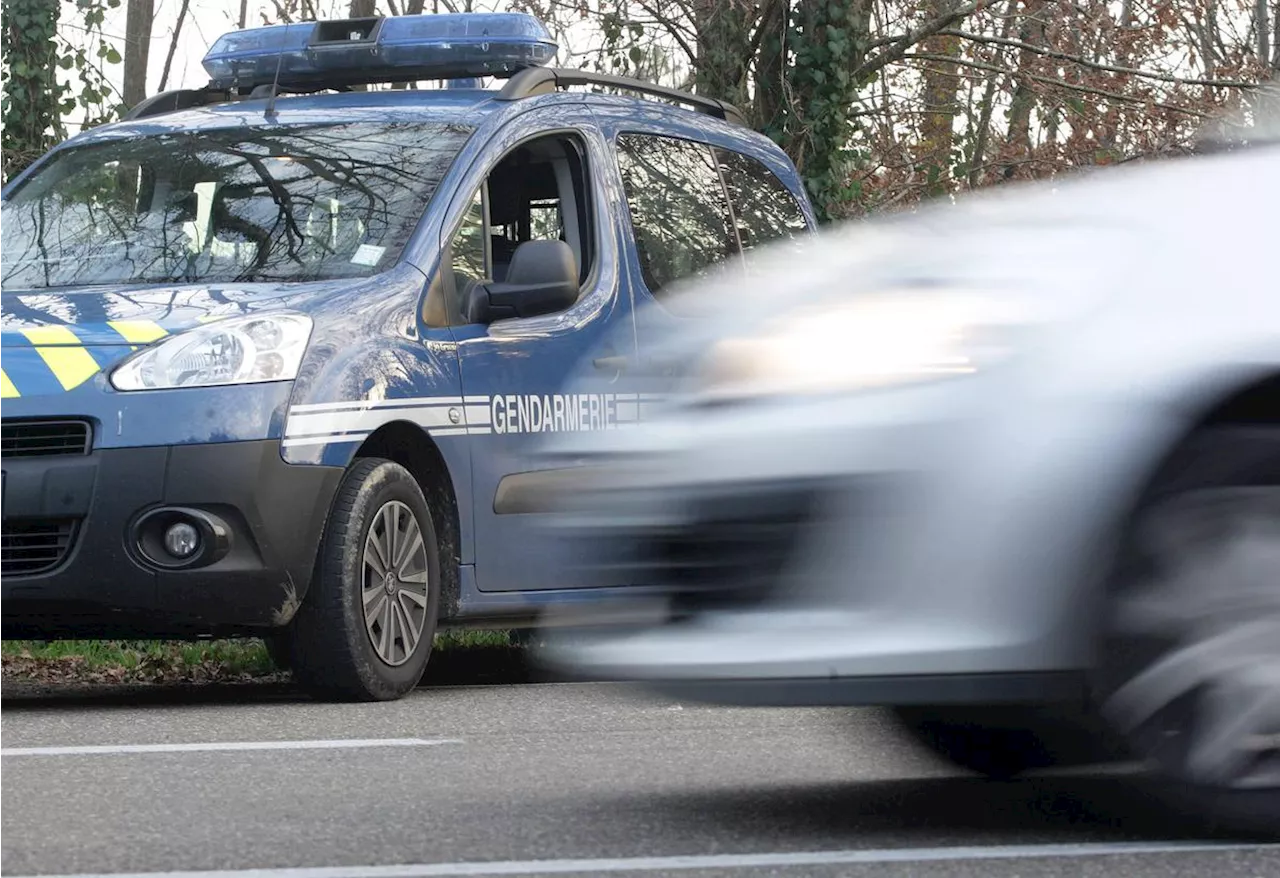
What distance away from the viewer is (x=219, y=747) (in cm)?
610

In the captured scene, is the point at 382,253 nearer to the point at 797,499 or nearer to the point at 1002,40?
the point at 797,499

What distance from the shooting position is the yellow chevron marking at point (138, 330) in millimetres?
6977

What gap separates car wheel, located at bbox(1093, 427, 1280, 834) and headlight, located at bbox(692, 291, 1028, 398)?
39 centimetres

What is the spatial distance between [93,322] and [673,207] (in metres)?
2.62

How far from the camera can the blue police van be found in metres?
6.93

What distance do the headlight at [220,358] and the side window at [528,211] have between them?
41.4 inches

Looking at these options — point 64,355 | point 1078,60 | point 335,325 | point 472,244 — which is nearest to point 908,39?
point 1078,60

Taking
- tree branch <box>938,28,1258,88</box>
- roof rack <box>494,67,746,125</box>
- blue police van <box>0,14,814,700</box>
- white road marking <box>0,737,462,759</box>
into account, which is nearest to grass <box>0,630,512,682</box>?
blue police van <box>0,14,814,700</box>

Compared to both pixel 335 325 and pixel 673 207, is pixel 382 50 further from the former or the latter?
pixel 335 325

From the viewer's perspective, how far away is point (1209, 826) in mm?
4258

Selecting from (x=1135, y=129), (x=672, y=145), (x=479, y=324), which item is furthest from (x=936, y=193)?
(x=479, y=324)

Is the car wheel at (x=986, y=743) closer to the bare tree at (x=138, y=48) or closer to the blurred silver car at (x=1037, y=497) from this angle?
the blurred silver car at (x=1037, y=497)

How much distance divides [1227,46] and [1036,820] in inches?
564

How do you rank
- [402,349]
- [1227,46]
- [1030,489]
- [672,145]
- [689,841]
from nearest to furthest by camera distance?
1. [1030,489]
2. [689,841]
3. [402,349]
4. [672,145]
5. [1227,46]
